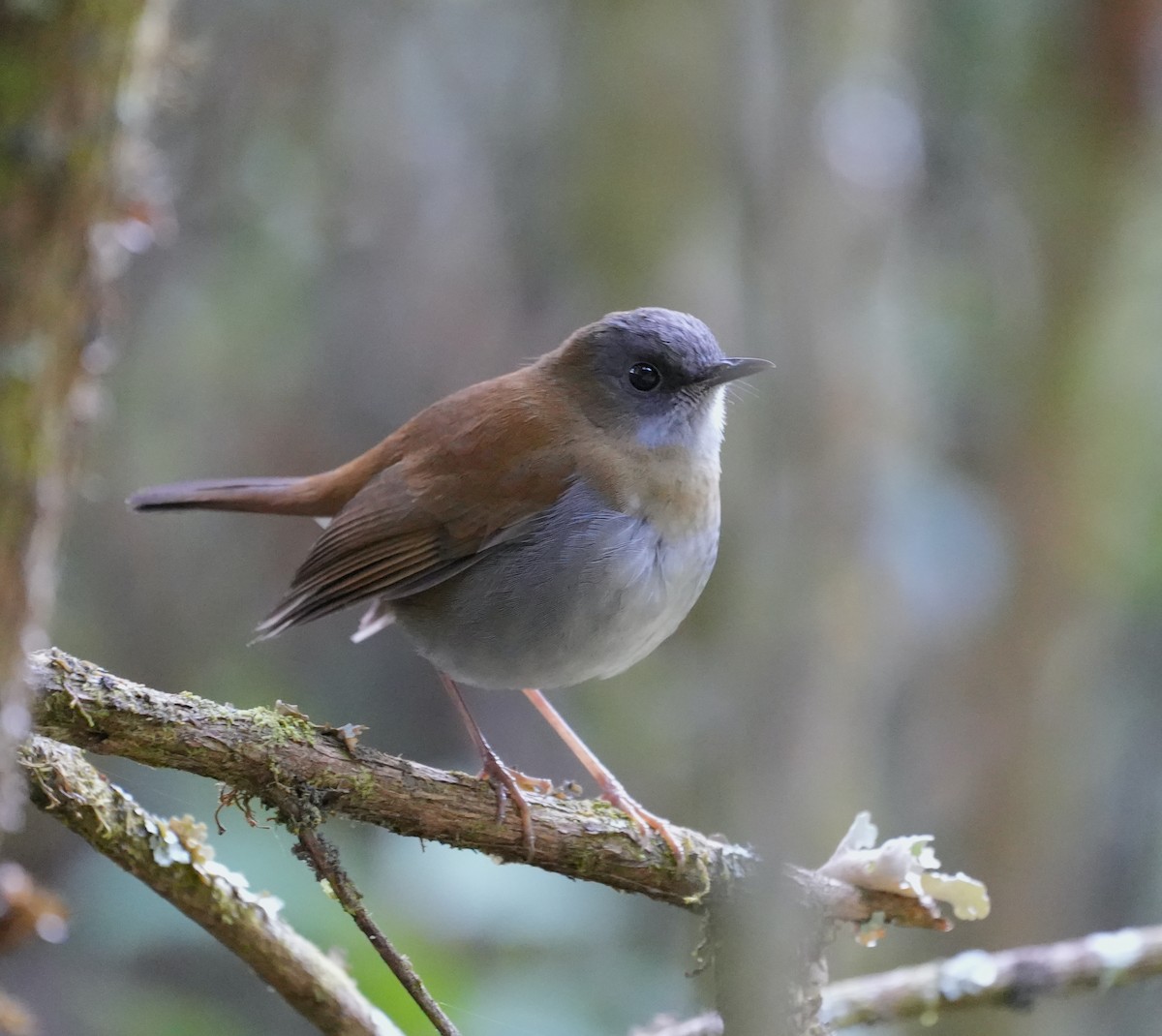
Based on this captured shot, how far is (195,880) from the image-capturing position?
2461mm

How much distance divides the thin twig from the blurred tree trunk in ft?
3.16

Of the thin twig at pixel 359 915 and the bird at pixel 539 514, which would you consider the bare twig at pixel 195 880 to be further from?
the bird at pixel 539 514

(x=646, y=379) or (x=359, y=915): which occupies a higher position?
(x=646, y=379)

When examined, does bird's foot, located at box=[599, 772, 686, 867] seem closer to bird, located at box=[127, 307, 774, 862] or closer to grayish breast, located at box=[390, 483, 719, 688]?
bird, located at box=[127, 307, 774, 862]

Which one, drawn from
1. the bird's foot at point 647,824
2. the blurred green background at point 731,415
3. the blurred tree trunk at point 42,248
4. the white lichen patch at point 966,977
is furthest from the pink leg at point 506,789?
the blurred tree trunk at point 42,248

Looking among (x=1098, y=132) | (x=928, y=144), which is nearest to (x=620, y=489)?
(x=1098, y=132)

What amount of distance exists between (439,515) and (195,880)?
1285mm

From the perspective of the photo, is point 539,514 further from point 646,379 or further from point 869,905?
point 869,905

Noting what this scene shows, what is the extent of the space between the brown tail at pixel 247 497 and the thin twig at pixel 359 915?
58.2 inches

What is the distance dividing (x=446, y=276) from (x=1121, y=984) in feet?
16.8

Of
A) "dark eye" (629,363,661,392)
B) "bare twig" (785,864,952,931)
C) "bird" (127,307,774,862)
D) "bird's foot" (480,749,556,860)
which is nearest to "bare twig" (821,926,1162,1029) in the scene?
"bare twig" (785,864,952,931)

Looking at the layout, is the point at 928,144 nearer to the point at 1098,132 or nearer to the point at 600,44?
the point at 1098,132

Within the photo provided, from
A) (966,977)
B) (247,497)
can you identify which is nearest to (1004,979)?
(966,977)

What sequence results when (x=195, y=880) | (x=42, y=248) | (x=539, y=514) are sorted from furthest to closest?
(x=539, y=514)
(x=195, y=880)
(x=42, y=248)
